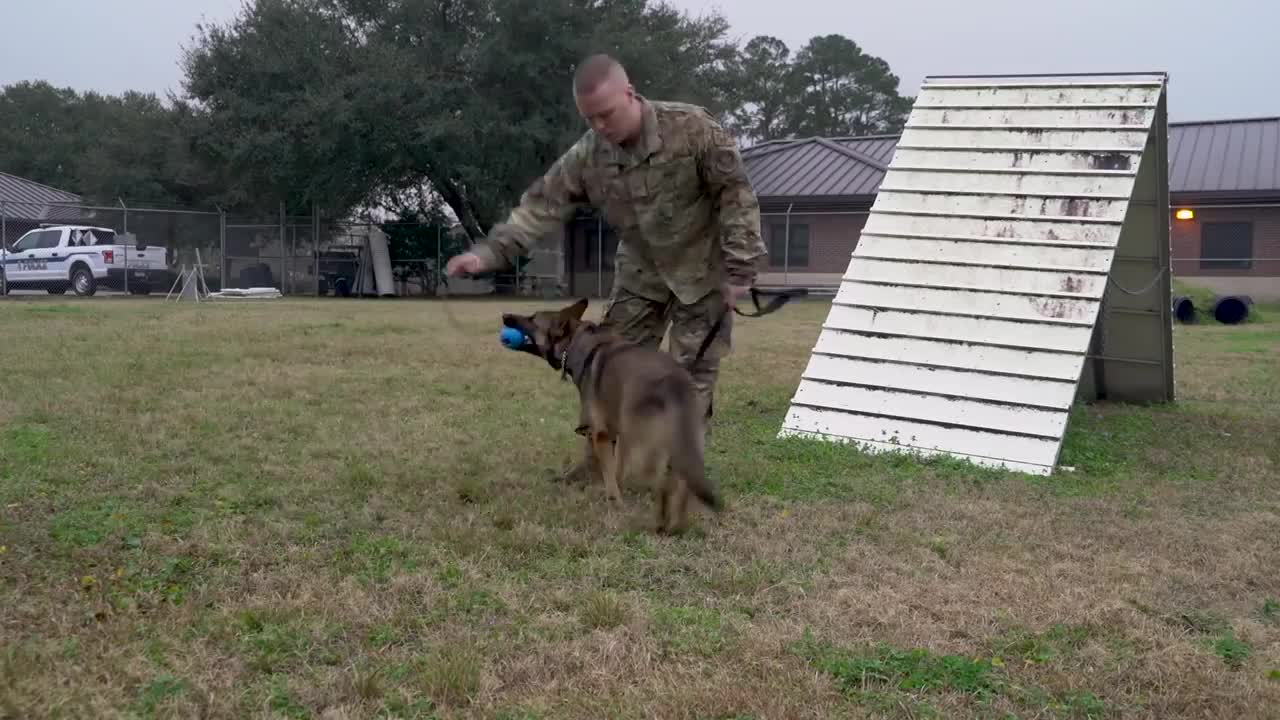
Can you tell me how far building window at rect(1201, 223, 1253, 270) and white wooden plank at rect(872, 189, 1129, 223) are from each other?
22268mm

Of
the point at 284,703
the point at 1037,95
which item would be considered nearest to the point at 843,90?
the point at 1037,95

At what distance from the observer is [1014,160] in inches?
289

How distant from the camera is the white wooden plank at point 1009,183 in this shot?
6.89 metres

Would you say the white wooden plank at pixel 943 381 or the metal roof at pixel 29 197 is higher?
the metal roof at pixel 29 197

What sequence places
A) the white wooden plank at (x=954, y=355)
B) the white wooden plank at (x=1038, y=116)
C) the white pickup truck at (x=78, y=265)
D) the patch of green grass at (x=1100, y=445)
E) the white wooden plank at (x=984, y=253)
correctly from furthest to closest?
1. the white pickup truck at (x=78, y=265)
2. the white wooden plank at (x=1038, y=116)
3. the white wooden plank at (x=984, y=253)
4. the white wooden plank at (x=954, y=355)
5. the patch of green grass at (x=1100, y=445)

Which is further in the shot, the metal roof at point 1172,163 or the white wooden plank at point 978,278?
the metal roof at point 1172,163

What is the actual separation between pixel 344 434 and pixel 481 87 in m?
24.1

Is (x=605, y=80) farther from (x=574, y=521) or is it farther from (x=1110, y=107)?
(x=1110, y=107)

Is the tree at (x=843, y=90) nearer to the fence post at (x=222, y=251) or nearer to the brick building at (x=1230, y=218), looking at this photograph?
the brick building at (x=1230, y=218)

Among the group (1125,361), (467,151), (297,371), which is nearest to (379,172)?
(467,151)

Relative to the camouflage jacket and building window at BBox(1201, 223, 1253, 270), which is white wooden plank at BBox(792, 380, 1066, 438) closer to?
the camouflage jacket

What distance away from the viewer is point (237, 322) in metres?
14.2

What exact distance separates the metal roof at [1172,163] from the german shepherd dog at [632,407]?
775 inches

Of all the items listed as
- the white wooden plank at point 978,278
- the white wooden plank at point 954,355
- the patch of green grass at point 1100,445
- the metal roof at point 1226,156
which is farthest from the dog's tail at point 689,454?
the metal roof at point 1226,156
